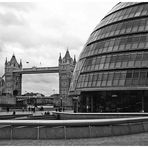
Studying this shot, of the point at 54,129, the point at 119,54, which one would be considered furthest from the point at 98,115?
the point at 54,129

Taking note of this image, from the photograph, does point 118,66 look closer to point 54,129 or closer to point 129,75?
point 129,75

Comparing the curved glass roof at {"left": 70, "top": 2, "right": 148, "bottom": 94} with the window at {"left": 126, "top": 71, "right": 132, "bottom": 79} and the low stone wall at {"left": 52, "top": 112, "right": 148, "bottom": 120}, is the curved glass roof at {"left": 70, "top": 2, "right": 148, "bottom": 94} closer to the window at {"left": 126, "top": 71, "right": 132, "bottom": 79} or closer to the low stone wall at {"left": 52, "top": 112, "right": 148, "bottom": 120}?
the window at {"left": 126, "top": 71, "right": 132, "bottom": 79}

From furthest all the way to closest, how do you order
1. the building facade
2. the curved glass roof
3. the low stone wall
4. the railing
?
the curved glass roof, the building facade, the low stone wall, the railing

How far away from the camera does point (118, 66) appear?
43.1 meters

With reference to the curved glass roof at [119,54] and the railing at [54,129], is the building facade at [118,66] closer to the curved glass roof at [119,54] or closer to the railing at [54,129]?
the curved glass roof at [119,54]

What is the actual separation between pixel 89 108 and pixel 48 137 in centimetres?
3144

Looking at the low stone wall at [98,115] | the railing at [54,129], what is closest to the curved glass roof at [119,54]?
the low stone wall at [98,115]

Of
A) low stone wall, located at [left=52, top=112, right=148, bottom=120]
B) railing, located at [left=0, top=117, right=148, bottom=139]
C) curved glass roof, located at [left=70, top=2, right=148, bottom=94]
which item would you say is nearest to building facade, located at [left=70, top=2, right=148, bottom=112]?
curved glass roof, located at [left=70, top=2, right=148, bottom=94]

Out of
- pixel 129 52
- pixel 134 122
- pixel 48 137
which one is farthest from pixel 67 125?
pixel 129 52

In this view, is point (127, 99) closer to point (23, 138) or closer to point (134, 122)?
point (134, 122)

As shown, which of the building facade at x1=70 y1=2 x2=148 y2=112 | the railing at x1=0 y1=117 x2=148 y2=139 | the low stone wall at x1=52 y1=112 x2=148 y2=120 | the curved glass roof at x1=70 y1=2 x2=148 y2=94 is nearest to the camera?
the railing at x1=0 y1=117 x2=148 y2=139

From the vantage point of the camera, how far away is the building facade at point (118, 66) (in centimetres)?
4162

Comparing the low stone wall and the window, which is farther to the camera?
the window

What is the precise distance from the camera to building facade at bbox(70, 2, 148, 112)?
41625mm
